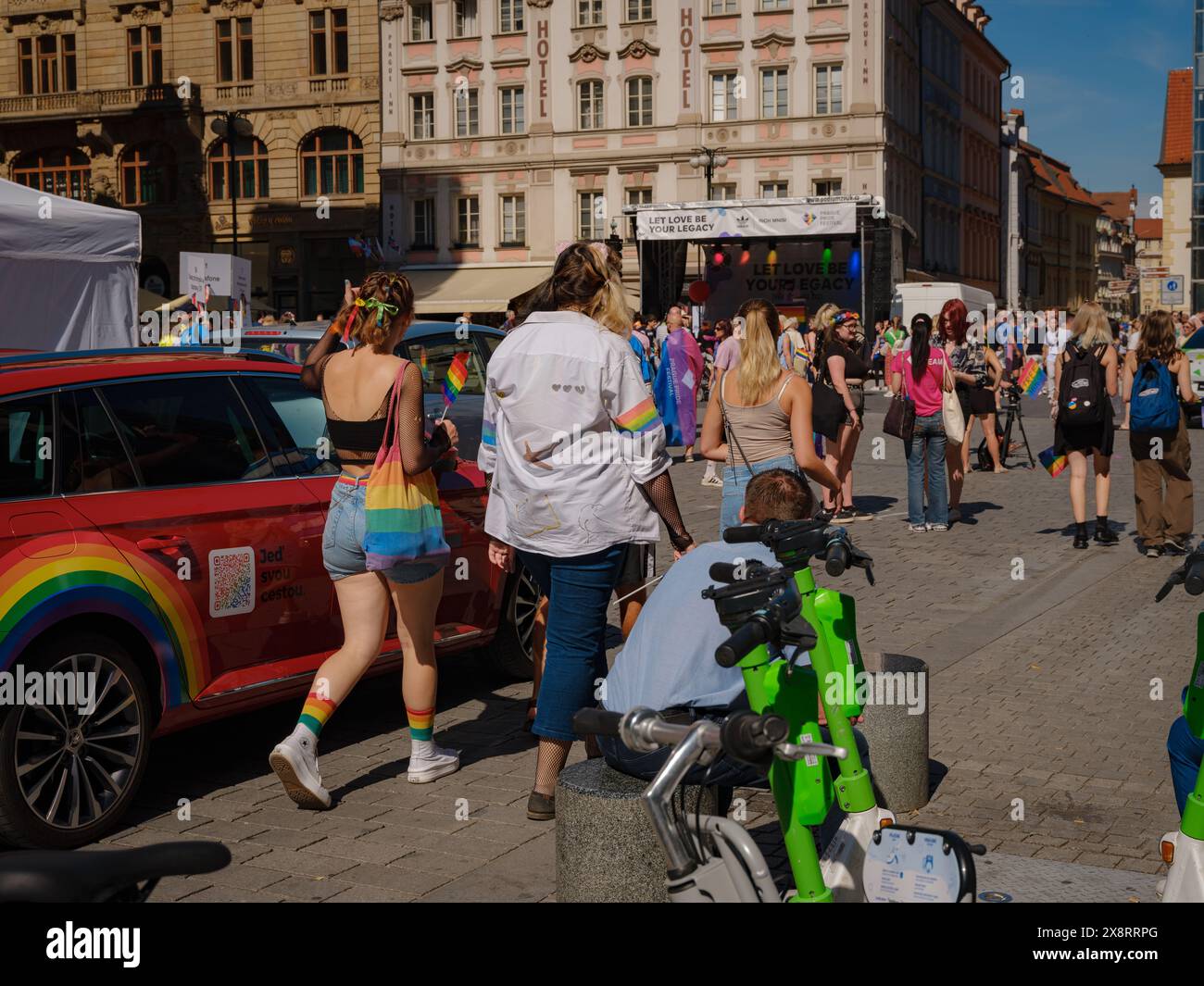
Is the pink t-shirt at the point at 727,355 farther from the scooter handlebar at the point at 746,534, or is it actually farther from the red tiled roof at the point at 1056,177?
the red tiled roof at the point at 1056,177

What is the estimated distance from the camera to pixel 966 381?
51.7ft

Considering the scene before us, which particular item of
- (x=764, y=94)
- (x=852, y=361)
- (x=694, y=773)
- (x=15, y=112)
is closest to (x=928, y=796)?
(x=694, y=773)

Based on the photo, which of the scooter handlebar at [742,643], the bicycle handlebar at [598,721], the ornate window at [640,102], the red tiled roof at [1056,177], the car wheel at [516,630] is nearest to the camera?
the bicycle handlebar at [598,721]

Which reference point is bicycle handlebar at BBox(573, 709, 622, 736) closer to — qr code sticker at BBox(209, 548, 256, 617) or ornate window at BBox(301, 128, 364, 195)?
qr code sticker at BBox(209, 548, 256, 617)

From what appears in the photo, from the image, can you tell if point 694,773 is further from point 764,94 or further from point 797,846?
point 764,94

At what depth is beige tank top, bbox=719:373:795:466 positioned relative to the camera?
7.83m

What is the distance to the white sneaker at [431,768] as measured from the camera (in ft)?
19.5

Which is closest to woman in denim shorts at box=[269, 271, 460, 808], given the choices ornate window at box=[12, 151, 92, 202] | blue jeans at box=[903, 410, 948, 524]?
blue jeans at box=[903, 410, 948, 524]

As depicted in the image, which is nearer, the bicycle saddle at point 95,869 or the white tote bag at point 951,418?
the bicycle saddle at point 95,869

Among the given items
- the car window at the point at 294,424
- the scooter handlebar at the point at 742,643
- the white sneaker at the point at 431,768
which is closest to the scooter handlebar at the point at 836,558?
the scooter handlebar at the point at 742,643

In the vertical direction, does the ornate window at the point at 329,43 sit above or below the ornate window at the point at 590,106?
above

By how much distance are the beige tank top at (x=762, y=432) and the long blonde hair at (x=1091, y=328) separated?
200 inches

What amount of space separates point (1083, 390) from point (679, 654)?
851cm

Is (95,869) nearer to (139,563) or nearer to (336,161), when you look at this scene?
(139,563)
